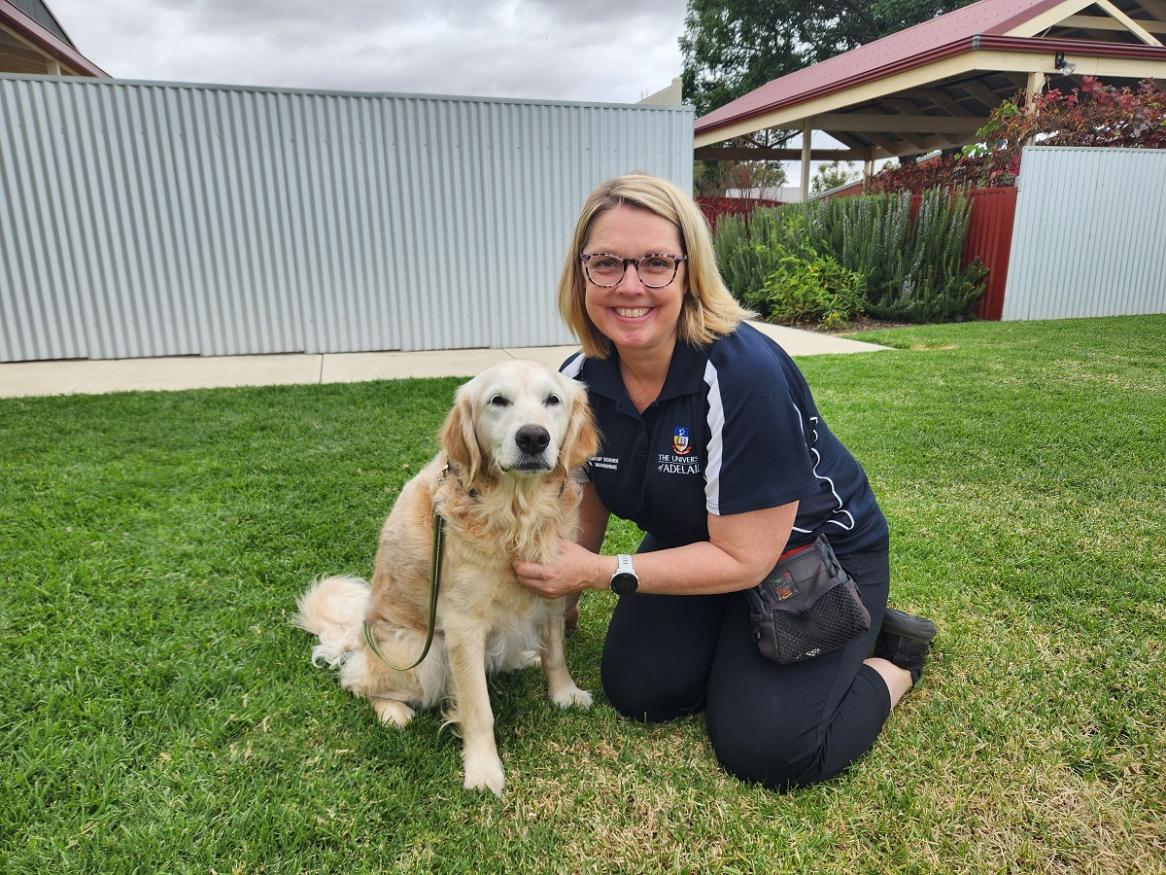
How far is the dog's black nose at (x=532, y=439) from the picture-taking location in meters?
2.01

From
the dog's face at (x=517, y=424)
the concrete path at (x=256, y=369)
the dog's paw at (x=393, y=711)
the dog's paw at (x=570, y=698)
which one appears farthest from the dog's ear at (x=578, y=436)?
the concrete path at (x=256, y=369)

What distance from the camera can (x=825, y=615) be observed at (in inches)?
85.0

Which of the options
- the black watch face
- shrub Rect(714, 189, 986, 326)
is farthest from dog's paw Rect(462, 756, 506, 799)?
shrub Rect(714, 189, 986, 326)

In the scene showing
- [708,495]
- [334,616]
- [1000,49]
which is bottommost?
[334,616]

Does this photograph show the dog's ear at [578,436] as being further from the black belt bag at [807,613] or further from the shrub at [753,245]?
the shrub at [753,245]

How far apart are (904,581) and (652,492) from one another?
59.7 inches

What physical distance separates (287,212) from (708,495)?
316 inches

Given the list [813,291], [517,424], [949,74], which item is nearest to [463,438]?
[517,424]

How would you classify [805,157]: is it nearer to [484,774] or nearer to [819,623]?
[819,623]

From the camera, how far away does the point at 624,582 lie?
7.08ft

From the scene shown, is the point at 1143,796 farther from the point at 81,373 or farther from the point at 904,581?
the point at 81,373

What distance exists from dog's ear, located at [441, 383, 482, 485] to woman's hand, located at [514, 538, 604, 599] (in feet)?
1.05

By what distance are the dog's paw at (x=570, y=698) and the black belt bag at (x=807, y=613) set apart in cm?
65

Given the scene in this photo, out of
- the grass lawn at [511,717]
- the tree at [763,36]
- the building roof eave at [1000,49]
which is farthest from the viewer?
the tree at [763,36]
